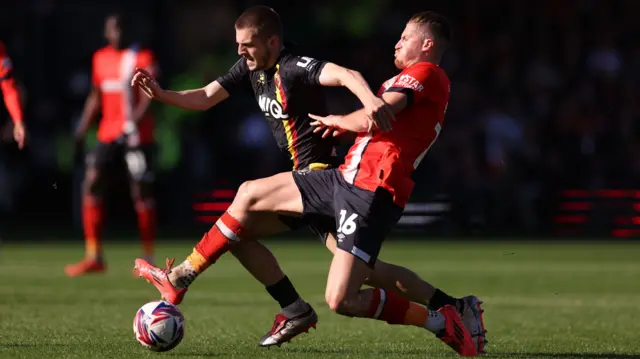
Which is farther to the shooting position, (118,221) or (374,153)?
(118,221)

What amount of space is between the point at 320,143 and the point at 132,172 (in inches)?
237

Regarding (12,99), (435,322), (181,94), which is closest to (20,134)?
(12,99)

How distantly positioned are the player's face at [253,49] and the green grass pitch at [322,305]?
65.6 inches

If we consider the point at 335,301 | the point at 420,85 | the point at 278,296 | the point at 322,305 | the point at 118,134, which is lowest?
the point at 322,305

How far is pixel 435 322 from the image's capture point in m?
7.43

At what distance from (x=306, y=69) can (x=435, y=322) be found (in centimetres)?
159

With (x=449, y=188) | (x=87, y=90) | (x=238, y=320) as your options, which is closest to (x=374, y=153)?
(x=238, y=320)

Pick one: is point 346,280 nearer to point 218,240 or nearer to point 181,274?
point 218,240

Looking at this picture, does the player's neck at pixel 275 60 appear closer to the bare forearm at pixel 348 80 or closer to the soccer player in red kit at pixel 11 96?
the bare forearm at pixel 348 80

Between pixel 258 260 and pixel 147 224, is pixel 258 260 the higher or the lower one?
the higher one

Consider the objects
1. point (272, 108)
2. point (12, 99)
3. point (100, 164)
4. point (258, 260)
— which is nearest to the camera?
point (258, 260)

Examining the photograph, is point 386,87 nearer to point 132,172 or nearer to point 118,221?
point 132,172

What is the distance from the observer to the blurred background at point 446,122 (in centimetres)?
2108

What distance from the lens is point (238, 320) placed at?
31.7ft
